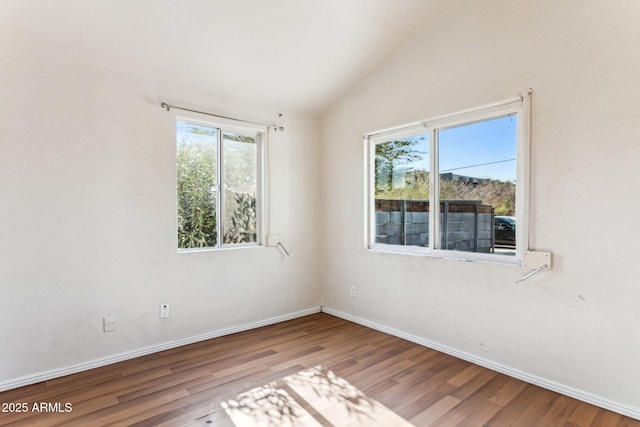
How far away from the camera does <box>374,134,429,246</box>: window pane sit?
3.40 meters

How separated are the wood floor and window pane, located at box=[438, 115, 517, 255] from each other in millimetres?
1047

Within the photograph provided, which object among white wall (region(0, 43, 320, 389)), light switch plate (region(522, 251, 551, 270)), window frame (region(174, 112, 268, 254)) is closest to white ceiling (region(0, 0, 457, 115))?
white wall (region(0, 43, 320, 389))

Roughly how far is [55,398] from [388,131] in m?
3.47

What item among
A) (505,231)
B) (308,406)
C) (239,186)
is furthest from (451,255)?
(239,186)

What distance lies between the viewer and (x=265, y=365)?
9.32 ft

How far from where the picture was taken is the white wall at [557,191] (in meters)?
2.19

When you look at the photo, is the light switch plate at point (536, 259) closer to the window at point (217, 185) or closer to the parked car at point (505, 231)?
the parked car at point (505, 231)

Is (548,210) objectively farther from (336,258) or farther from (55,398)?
(55,398)

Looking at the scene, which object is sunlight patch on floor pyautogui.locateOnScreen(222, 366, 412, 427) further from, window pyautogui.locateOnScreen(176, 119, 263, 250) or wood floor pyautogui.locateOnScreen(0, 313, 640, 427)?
window pyautogui.locateOnScreen(176, 119, 263, 250)

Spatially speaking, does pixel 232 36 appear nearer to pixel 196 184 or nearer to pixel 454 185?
pixel 196 184

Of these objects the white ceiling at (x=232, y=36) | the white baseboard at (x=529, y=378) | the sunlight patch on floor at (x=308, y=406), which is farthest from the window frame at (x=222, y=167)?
the white baseboard at (x=529, y=378)

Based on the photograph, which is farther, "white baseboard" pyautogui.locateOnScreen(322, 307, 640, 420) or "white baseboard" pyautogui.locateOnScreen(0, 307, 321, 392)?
"white baseboard" pyautogui.locateOnScreen(0, 307, 321, 392)

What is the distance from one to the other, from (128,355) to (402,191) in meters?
2.89

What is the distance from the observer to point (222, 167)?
3588 millimetres
